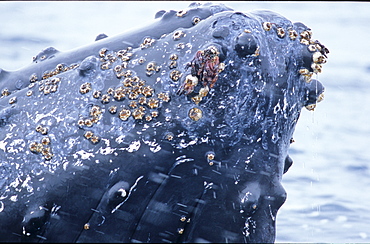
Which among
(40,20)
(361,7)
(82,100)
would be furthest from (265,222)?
(361,7)

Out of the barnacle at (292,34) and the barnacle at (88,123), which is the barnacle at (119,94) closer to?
the barnacle at (88,123)

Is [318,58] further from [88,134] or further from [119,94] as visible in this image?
[88,134]

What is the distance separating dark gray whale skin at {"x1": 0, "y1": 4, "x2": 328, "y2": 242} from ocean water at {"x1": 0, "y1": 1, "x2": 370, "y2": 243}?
131 cm

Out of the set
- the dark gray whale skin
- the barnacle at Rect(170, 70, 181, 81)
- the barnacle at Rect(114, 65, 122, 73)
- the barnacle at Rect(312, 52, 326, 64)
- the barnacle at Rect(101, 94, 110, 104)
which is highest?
the barnacle at Rect(312, 52, 326, 64)

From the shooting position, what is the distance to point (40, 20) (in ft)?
73.4

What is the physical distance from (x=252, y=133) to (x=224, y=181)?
38 centimetres

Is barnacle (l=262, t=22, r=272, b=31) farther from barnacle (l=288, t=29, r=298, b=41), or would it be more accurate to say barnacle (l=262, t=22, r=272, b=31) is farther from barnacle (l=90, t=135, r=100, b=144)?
barnacle (l=90, t=135, r=100, b=144)

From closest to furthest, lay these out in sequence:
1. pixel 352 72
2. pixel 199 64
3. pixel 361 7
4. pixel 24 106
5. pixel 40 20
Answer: pixel 199 64, pixel 24 106, pixel 352 72, pixel 40 20, pixel 361 7

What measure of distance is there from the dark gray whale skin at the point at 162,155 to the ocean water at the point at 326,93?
1.31 m

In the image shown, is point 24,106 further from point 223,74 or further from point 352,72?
point 352,72

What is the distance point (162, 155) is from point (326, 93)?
1507 cm

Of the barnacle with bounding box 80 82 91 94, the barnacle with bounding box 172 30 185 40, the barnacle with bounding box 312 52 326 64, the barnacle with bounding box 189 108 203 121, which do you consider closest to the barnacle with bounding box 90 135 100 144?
the barnacle with bounding box 80 82 91 94

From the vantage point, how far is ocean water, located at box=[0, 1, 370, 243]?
11.7 metres

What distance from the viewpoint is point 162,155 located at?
13.5ft
